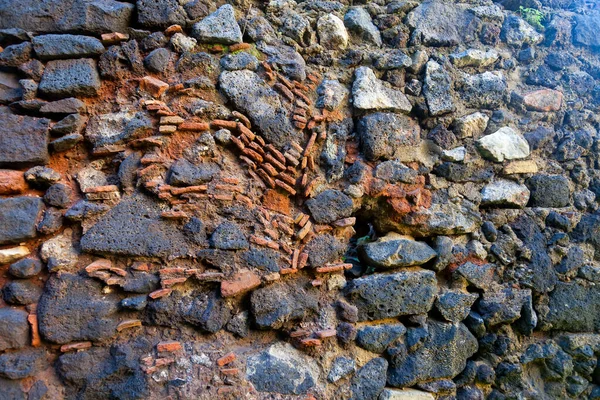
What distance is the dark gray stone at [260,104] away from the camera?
237 centimetres

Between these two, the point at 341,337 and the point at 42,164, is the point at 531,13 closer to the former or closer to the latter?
the point at 341,337

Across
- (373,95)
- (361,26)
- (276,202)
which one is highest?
(361,26)

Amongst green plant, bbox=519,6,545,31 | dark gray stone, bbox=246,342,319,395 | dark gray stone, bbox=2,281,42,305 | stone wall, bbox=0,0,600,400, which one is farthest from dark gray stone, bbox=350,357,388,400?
green plant, bbox=519,6,545,31

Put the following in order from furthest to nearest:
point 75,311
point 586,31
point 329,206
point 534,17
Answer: point 586,31, point 534,17, point 329,206, point 75,311

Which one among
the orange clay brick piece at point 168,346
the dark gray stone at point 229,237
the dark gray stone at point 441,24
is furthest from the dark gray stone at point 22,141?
the dark gray stone at point 441,24

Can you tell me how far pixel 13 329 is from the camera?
179cm

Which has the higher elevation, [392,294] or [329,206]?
[329,206]

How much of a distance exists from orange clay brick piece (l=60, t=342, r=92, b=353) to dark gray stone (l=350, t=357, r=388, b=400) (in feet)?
4.29

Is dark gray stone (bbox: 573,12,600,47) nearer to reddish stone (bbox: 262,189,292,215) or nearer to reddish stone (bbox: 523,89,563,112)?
reddish stone (bbox: 523,89,563,112)

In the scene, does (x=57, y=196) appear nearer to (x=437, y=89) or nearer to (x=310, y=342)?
(x=310, y=342)

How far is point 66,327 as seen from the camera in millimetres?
1861

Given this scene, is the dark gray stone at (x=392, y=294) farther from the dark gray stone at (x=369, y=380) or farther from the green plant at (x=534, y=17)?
the green plant at (x=534, y=17)

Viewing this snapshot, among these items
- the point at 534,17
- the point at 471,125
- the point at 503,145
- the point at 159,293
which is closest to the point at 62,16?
the point at 159,293

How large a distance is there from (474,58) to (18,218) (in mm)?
2943
